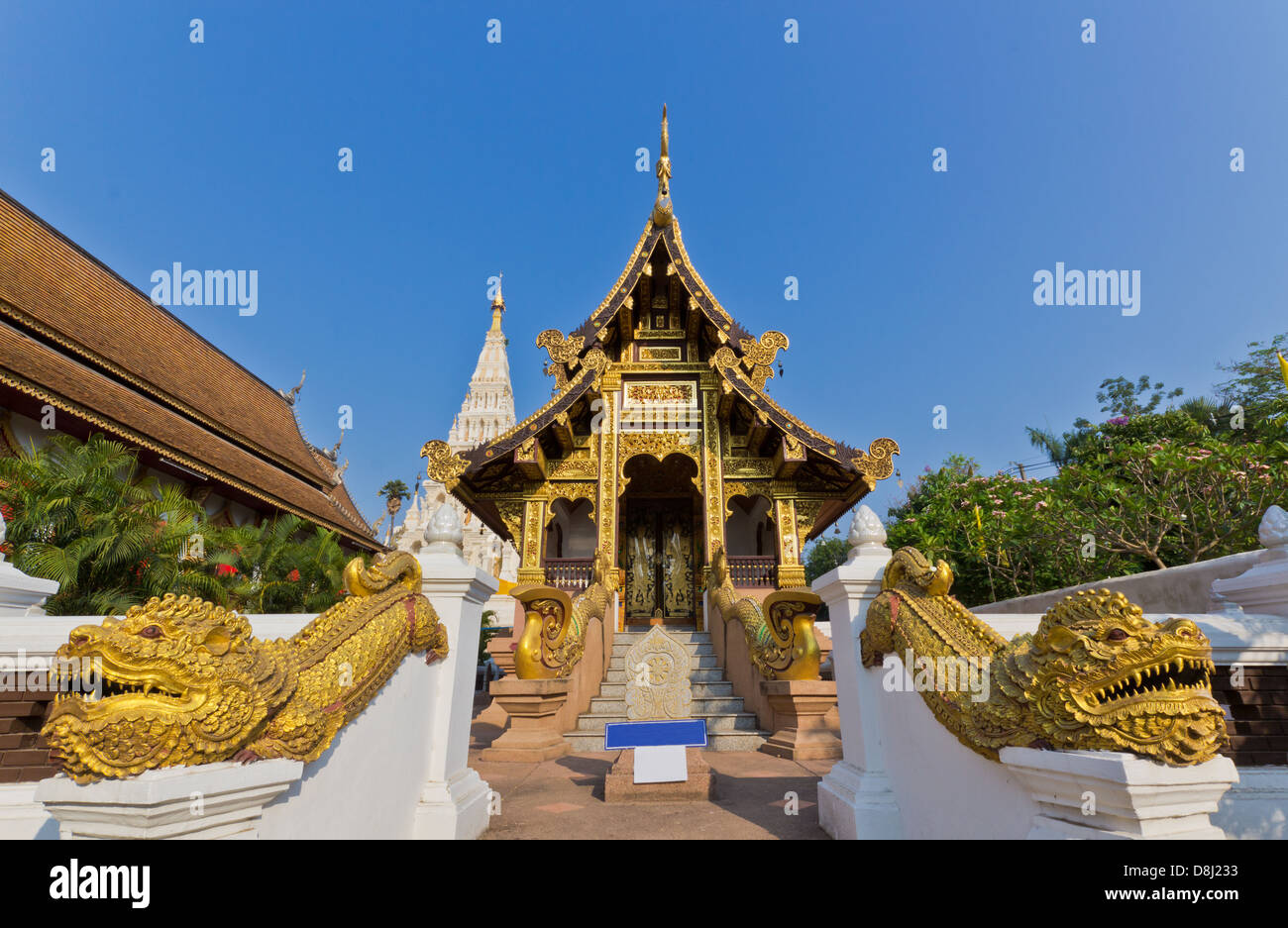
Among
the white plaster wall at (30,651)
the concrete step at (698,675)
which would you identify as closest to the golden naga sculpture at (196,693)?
the white plaster wall at (30,651)

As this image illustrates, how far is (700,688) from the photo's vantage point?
757 cm

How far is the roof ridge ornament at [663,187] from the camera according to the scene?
443 inches

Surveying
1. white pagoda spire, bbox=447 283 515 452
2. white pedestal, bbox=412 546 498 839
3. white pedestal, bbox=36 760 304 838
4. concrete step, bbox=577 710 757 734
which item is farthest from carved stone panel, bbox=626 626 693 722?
white pagoda spire, bbox=447 283 515 452

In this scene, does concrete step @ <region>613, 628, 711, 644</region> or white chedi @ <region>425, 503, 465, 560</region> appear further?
concrete step @ <region>613, 628, 711, 644</region>

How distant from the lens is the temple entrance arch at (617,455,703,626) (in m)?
12.1

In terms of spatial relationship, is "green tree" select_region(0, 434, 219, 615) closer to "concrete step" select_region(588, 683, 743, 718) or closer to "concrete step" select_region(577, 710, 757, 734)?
"concrete step" select_region(577, 710, 757, 734)

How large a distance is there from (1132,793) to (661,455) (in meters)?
9.40

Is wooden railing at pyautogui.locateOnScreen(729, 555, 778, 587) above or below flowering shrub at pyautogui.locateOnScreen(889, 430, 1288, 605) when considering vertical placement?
below

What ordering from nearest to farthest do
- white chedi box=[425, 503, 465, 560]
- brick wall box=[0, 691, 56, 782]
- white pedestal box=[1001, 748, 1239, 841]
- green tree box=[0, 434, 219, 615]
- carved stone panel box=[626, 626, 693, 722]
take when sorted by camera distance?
white pedestal box=[1001, 748, 1239, 841]
brick wall box=[0, 691, 56, 782]
white chedi box=[425, 503, 465, 560]
carved stone panel box=[626, 626, 693, 722]
green tree box=[0, 434, 219, 615]

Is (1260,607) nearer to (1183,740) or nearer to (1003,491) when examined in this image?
(1183,740)

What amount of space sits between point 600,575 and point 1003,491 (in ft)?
31.5

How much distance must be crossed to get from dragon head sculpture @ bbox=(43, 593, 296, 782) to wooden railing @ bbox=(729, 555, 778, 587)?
8.87m

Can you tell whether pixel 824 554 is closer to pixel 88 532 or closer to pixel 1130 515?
pixel 1130 515
